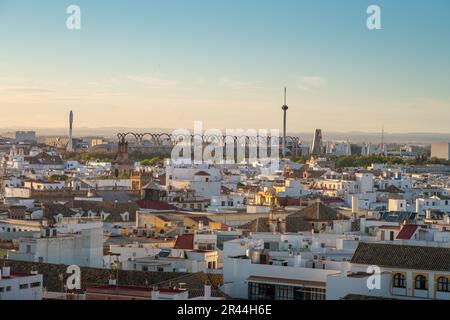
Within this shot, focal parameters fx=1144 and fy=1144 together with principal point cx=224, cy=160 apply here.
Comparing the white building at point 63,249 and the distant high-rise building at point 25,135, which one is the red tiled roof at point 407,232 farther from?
the distant high-rise building at point 25,135

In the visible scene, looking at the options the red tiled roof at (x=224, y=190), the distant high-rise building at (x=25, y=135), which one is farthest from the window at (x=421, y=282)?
the distant high-rise building at (x=25, y=135)

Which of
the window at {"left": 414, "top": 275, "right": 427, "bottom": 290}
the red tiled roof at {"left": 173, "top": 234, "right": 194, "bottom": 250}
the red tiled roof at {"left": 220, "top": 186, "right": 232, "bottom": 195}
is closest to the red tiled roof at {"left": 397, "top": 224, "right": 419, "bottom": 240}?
the red tiled roof at {"left": 173, "top": 234, "right": 194, "bottom": 250}

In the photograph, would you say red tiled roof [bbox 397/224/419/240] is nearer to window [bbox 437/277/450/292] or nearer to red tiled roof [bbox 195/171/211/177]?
window [bbox 437/277/450/292]

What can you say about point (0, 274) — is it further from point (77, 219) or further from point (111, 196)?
point (111, 196)

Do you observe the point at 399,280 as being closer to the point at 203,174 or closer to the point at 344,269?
the point at 344,269

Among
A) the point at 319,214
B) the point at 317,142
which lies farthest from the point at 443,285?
the point at 317,142

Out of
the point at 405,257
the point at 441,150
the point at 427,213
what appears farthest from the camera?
the point at 441,150
